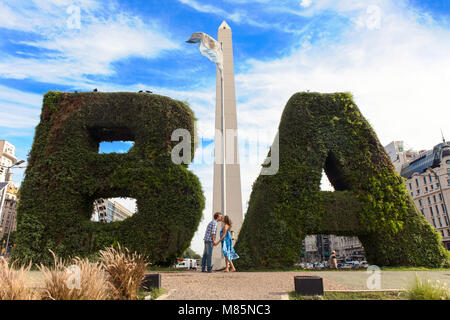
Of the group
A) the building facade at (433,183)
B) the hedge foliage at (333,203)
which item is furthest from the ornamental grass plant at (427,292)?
the building facade at (433,183)

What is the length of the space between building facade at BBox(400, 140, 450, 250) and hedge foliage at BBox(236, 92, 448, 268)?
56796 mm

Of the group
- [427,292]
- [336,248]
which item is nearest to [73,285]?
[427,292]

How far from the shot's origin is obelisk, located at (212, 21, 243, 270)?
18453 mm

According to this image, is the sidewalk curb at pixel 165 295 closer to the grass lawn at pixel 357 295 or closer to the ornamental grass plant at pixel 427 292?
the grass lawn at pixel 357 295

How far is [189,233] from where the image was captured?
1161 cm

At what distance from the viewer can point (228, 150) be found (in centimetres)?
1984

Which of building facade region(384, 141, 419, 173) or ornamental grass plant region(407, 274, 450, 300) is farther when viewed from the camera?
building facade region(384, 141, 419, 173)

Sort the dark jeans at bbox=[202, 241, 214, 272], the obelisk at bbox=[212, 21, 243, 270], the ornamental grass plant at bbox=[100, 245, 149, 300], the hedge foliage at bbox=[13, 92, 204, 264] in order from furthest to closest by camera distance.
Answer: the obelisk at bbox=[212, 21, 243, 270] → the hedge foliage at bbox=[13, 92, 204, 264] → the dark jeans at bbox=[202, 241, 214, 272] → the ornamental grass plant at bbox=[100, 245, 149, 300]

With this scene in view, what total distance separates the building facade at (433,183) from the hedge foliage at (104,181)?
62.8m

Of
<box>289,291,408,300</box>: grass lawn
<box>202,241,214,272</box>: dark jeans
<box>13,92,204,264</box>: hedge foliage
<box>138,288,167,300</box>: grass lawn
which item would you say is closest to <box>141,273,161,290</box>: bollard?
<box>138,288,167,300</box>: grass lawn

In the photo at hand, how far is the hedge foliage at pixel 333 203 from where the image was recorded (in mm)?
11031

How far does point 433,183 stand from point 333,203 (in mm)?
69402

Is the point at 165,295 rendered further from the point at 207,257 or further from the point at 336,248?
the point at 336,248

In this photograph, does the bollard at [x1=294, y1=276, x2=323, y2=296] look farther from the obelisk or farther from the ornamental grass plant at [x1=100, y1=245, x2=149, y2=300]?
the obelisk
